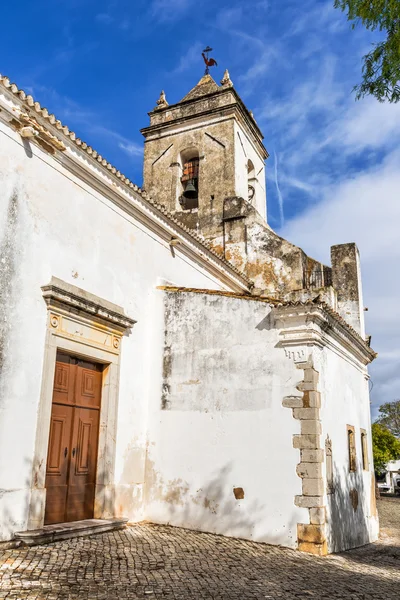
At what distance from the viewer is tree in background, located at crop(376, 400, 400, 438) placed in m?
36.3

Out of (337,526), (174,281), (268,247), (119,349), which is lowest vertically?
(337,526)

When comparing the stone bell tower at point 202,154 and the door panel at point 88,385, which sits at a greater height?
the stone bell tower at point 202,154

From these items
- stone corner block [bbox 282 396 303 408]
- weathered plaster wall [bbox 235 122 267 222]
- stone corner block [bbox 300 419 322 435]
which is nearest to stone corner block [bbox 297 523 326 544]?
stone corner block [bbox 300 419 322 435]

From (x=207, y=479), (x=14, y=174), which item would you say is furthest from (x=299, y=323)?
(x=14, y=174)

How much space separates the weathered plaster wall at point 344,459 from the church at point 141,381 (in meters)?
0.05

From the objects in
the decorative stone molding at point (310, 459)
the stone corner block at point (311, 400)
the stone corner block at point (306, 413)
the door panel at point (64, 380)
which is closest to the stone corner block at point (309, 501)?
the decorative stone molding at point (310, 459)

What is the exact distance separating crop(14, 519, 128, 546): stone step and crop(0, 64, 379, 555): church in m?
0.07

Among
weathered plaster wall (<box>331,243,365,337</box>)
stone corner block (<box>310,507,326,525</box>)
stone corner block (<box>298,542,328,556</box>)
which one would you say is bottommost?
stone corner block (<box>298,542,328,556</box>)

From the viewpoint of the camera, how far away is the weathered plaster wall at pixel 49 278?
238 inches

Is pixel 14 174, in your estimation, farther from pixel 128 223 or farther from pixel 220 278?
pixel 220 278

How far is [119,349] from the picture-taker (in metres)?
8.05

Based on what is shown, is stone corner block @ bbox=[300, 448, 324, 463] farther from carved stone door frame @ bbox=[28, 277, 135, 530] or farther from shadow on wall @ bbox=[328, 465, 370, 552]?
carved stone door frame @ bbox=[28, 277, 135, 530]

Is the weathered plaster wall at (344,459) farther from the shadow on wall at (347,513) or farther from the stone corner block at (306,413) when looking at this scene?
the stone corner block at (306,413)

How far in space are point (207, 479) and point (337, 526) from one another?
2.05m
